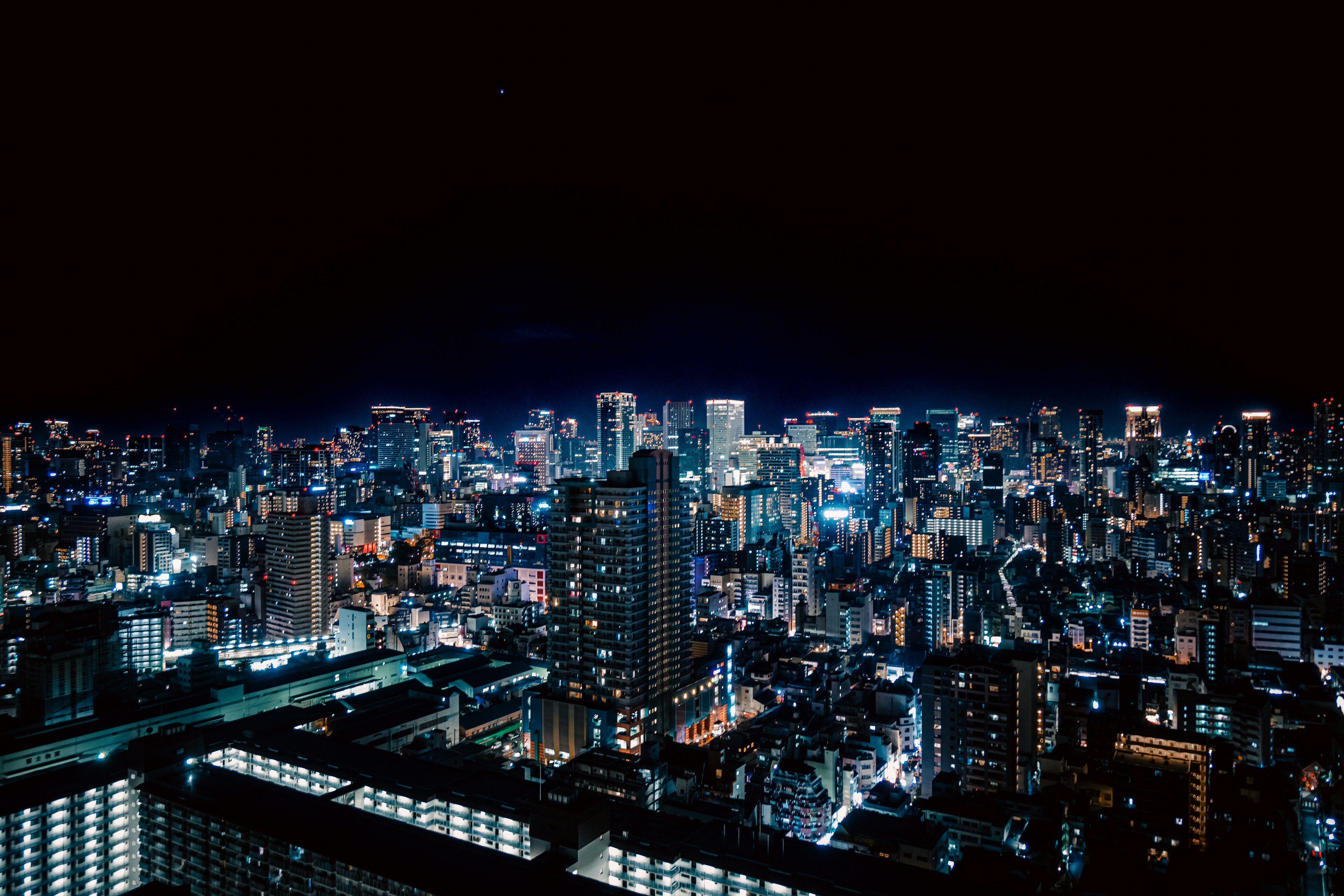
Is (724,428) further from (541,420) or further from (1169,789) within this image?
(1169,789)

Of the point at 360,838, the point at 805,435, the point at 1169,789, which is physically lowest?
the point at 1169,789

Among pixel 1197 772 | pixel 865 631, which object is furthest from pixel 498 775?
pixel 865 631

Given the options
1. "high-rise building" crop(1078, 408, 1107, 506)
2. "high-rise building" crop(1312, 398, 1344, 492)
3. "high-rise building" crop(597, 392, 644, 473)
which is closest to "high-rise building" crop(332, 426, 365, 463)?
"high-rise building" crop(597, 392, 644, 473)

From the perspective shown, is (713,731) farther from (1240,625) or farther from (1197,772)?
(1240,625)

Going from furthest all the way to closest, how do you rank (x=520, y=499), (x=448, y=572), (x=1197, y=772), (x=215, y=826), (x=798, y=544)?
(x=520, y=499) < (x=798, y=544) < (x=448, y=572) < (x=1197, y=772) < (x=215, y=826)

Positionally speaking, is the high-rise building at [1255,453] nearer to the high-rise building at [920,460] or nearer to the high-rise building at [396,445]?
the high-rise building at [920,460]

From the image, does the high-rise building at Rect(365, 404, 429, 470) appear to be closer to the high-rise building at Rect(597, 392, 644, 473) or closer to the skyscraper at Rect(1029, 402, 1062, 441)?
the high-rise building at Rect(597, 392, 644, 473)

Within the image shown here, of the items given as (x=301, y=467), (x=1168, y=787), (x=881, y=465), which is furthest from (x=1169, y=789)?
(x=301, y=467)
